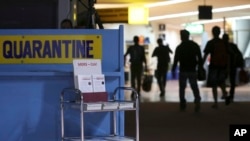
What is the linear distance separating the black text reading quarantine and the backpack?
21.3ft

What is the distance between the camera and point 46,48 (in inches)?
182

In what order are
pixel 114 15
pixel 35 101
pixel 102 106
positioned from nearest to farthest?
pixel 102 106
pixel 35 101
pixel 114 15

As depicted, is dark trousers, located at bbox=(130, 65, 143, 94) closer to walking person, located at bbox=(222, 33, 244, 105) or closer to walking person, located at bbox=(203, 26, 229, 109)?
walking person, located at bbox=(222, 33, 244, 105)

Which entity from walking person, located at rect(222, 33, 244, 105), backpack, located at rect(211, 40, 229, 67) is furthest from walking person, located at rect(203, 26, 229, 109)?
walking person, located at rect(222, 33, 244, 105)

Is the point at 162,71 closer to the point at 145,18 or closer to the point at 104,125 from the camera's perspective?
the point at 145,18

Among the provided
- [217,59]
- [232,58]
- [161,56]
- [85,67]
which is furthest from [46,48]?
[161,56]

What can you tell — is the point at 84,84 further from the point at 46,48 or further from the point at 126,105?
the point at 46,48

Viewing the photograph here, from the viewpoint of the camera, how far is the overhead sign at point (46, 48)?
461 cm

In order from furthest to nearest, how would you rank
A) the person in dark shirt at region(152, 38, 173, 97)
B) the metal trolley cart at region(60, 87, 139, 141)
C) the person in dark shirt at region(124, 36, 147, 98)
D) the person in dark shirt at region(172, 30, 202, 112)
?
1. the person in dark shirt at region(152, 38, 173, 97)
2. the person in dark shirt at region(124, 36, 147, 98)
3. the person in dark shirt at region(172, 30, 202, 112)
4. the metal trolley cart at region(60, 87, 139, 141)

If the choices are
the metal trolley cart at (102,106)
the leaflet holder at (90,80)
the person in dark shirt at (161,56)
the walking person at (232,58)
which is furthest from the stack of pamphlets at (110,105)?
the person in dark shirt at (161,56)

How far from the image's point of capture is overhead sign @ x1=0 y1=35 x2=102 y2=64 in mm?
4605

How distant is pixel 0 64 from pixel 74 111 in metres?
0.78

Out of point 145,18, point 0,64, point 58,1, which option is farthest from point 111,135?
point 145,18

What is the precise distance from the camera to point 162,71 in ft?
50.9
